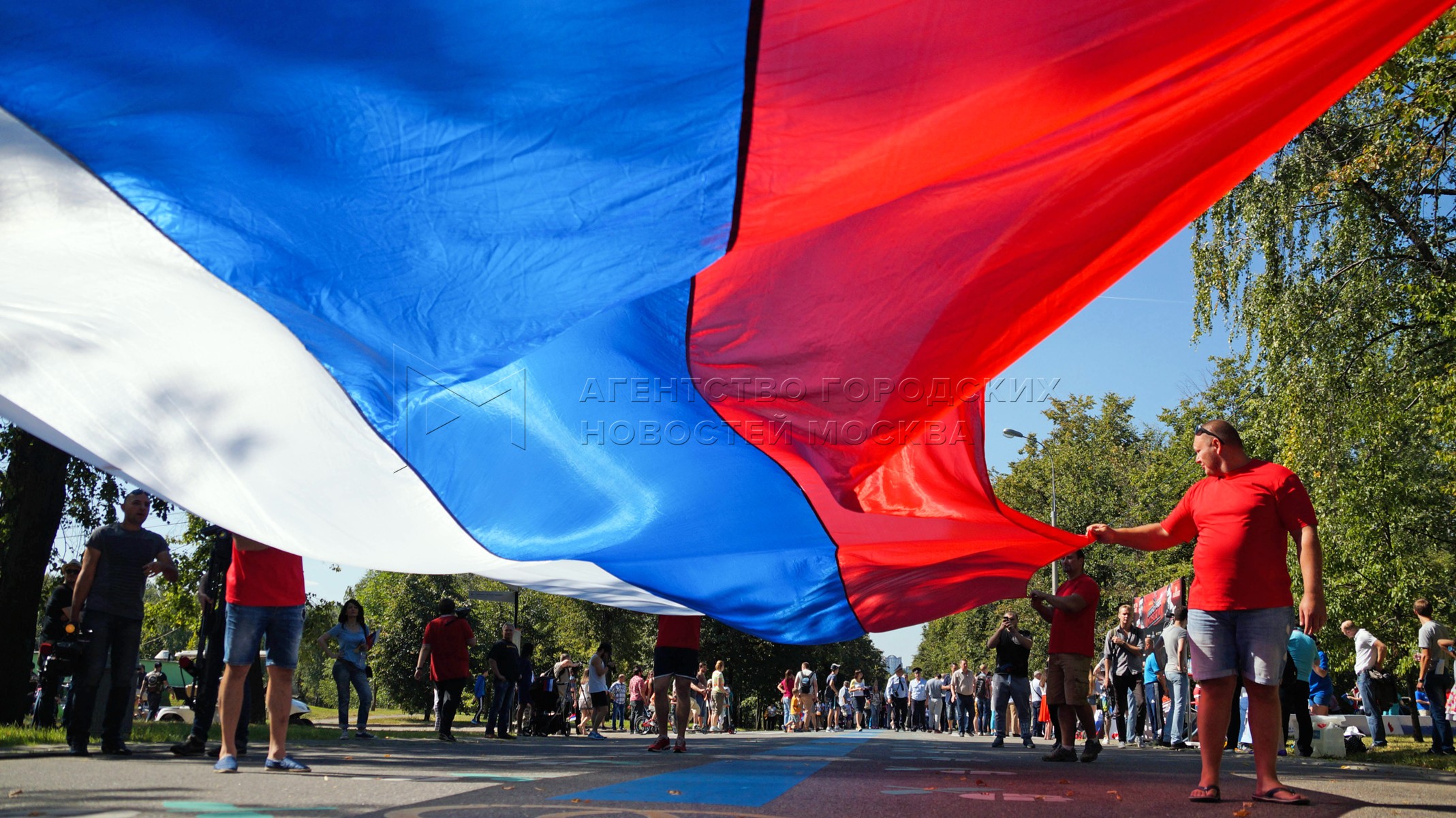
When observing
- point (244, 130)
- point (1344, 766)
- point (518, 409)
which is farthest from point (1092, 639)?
point (244, 130)

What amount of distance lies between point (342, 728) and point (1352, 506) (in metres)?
16.0

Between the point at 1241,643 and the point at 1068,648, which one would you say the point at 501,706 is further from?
the point at 1241,643

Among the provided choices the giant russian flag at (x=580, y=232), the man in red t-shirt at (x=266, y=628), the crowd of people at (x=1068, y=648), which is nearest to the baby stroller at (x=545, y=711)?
the crowd of people at (x=1068, y=648)

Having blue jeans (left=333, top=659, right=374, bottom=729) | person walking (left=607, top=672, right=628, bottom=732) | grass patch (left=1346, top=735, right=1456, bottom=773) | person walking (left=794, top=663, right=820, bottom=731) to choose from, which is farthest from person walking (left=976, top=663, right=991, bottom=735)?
blue jeans (left=333, top=659, right=374, bottom=729)

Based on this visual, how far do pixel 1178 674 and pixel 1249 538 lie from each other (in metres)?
8.71

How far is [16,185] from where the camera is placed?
3938 millimetres

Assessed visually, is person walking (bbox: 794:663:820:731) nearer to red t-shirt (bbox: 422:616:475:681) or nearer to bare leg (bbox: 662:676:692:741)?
red t-shirt (bbox: 422:616:475:681)

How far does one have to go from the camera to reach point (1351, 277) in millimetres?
13992

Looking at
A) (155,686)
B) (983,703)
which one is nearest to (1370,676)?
(983,703)

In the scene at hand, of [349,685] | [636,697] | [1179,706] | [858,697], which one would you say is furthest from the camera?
[858,697]

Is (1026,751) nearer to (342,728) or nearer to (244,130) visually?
(342,728)

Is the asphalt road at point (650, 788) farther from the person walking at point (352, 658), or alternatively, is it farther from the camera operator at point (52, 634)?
the person walking at point (352, 658)

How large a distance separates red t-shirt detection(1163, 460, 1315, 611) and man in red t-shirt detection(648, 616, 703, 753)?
4706mm

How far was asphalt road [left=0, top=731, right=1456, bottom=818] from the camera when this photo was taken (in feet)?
12.3
